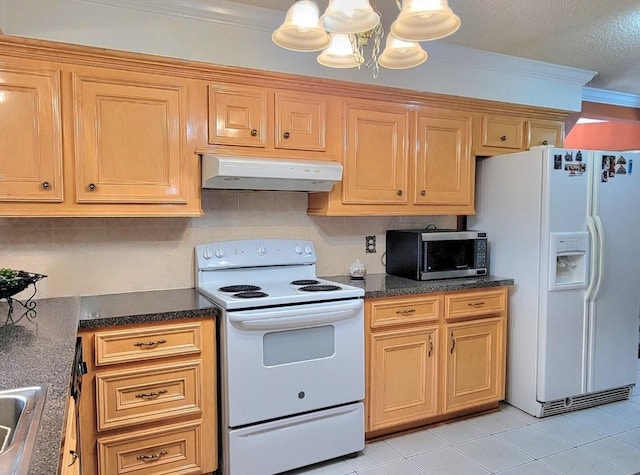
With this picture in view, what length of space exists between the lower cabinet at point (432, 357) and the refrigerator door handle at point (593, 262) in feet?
1.82

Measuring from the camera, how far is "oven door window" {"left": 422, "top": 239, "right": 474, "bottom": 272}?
289cm

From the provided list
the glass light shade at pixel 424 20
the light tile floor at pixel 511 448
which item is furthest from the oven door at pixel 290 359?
the glass light shade at pixel 424 20

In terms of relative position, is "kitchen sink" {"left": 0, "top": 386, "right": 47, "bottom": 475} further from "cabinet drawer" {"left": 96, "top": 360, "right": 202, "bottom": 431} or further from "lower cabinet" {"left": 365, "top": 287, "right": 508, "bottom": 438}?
"lower cabinet" {"left": 365, "top": 287, "right": 508, "bottom": 438}

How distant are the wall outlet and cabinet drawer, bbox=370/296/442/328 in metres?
0.60

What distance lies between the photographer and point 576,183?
2861mm

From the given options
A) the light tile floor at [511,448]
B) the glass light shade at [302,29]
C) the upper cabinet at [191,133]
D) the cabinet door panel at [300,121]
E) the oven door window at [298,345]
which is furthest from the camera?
the cabinet door panel at [300,121]

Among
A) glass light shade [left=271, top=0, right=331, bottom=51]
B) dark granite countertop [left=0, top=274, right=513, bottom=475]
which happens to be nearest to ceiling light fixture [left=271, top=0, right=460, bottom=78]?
glass light shade [left=271, top=0, right=331, bottom=51]

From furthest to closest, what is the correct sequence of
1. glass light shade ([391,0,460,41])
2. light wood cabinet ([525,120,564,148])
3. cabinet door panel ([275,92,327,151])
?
light wood cabinet ([525,120,564,148]), cabinet door panel ([275,92,327,151]), glass light shade ([391,0,460,41])

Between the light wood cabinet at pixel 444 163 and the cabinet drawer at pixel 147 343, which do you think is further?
the light wood cabinet at pixel 444 163

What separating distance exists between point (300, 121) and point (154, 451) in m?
1.84

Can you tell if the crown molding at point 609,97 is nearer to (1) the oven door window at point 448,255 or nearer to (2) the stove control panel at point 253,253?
(1) the oven door window at point 448,255

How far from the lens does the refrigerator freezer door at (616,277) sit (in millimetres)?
2959

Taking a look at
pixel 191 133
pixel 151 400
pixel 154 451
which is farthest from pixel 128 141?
pixel 154 451

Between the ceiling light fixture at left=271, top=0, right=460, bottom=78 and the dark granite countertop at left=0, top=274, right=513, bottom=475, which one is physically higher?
the ceiling light fixture at left=271, top=0, right=460, bottom=78
